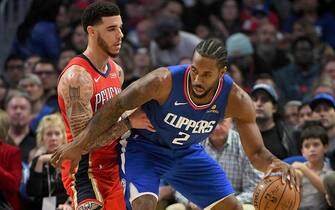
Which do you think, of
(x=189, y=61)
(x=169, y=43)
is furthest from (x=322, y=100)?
(x=169, y=43)

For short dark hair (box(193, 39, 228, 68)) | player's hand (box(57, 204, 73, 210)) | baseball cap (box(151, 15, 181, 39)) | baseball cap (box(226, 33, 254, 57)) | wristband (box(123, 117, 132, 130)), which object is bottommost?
player's hand (box(57, 204, 73, 210))

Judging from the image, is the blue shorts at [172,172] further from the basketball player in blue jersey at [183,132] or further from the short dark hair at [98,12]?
the short dark hair at [98,12]

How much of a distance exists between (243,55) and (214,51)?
5123 millimetres

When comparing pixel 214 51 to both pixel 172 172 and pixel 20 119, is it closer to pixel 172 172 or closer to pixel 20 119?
pixel 172 172

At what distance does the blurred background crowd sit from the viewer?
8.16 metres

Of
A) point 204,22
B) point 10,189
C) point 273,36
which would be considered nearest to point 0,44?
point 204,22

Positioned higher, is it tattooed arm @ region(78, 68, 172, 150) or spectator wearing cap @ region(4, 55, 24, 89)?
spectator wearing cap @ region(4, 55, 24, 89)

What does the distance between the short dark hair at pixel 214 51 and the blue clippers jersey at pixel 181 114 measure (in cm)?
24

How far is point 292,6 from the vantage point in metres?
13.0

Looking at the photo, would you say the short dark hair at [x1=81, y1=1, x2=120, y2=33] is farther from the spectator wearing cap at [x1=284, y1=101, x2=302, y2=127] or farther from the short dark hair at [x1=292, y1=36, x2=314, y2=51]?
the short dark hair at [x1=292, y1=36, x2=314, y2=51]

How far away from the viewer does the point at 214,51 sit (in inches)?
233

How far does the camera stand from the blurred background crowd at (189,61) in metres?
8.16

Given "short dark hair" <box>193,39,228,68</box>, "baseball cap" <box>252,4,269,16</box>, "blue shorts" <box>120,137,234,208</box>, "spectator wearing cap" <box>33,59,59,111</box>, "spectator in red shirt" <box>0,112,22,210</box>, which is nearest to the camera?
"short dark hair" <box>193,39,228,68</box>

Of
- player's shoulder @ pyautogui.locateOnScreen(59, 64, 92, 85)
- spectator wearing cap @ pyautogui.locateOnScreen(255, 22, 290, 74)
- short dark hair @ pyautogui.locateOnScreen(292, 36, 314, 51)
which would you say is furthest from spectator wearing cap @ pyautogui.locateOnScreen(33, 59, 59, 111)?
player's shoulder @ pyautogui.locateOnScreen(59, 64, 92, 85)
